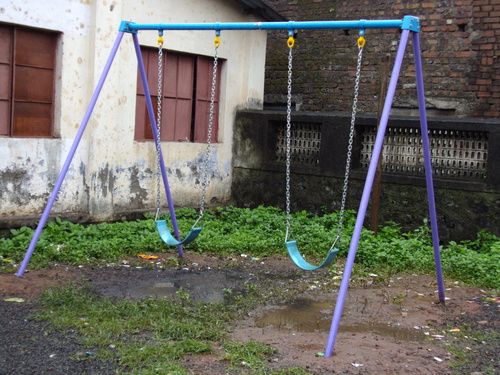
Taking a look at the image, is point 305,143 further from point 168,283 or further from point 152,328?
point 152,328

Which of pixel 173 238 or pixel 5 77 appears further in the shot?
pixel 5 77

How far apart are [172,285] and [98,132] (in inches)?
106

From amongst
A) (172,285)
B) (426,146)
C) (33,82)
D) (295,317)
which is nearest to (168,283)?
(172,285)

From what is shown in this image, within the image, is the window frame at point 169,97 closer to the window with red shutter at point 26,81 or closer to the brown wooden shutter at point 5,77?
the window with red shutter at point 26,81

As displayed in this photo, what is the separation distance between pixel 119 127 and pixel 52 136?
894mm

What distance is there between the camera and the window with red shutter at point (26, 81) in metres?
7.16

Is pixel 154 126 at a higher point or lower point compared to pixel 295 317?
higher

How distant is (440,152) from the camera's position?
8219 millimetres

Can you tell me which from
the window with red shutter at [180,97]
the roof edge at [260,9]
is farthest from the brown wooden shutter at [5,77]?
the roof edge at [260,9]

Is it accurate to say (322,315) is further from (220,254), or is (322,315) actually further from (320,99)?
(320,99)

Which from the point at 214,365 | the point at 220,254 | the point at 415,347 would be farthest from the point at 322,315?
the point at 220,254

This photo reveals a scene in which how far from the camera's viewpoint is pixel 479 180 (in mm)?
7789

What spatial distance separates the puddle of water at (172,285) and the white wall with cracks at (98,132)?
1857 mm

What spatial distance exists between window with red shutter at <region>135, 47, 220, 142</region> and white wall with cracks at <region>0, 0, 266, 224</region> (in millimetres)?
179
